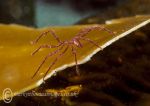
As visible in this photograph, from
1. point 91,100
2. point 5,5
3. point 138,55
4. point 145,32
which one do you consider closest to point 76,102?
point 91,100

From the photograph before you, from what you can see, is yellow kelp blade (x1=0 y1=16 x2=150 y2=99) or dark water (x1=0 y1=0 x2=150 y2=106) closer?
yellow kelp blade (x1=0 y1=16 x2=150 y2=99)

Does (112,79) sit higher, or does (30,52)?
(30,52)

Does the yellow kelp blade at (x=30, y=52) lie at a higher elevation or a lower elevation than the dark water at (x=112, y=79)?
higher

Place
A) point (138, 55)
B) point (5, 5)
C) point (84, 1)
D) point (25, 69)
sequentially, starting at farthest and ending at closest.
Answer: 1. point (84, 1)
2. point (5, 5)
3. point (138, 55)
4. point (25, 69)

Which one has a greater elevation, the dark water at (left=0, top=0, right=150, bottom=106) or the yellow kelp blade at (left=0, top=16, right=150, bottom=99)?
the yellow kelp blade at (left=0, top=16, right=150, bottom=99)

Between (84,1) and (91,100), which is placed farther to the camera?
(84,1)

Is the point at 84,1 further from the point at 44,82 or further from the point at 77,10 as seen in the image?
the point at 44,82

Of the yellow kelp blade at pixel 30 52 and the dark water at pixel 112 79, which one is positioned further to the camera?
the dark water at pixel 112 79

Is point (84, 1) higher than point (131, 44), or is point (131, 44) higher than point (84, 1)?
point (131, 44)
